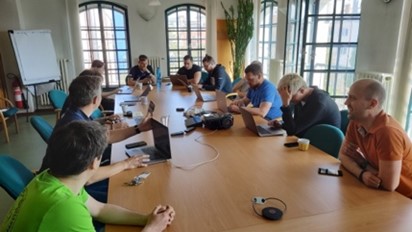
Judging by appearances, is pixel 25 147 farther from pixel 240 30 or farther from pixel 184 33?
pixel 240 30

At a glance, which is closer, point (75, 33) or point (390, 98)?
point (390, 98)

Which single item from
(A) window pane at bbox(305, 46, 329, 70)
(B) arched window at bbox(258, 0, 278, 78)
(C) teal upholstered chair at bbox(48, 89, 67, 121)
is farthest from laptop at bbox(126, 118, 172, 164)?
(B) arched window at bbox(258, 0, 278, 78)

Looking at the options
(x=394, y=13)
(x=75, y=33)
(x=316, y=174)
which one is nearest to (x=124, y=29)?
(x=75, y=33)

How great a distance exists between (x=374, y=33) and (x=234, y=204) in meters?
3.17

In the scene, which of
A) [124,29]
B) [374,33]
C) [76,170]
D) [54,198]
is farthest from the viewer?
[124,29]

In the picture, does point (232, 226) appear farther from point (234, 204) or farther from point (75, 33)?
point (75, 33)

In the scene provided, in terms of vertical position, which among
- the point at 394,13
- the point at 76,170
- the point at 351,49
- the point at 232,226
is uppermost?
the point at 394,13

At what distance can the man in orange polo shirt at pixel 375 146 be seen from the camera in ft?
4.77

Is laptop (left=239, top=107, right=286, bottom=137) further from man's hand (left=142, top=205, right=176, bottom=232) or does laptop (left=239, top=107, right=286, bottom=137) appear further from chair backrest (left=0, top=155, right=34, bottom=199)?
chair backrest (left=0, top=155, right=34, bottom=199)

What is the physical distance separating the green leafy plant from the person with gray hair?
398 cm

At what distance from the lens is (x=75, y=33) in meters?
6.27

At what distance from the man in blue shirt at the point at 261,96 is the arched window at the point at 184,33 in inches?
161

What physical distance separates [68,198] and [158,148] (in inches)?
40.4

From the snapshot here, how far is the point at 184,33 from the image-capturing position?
7.11 m
